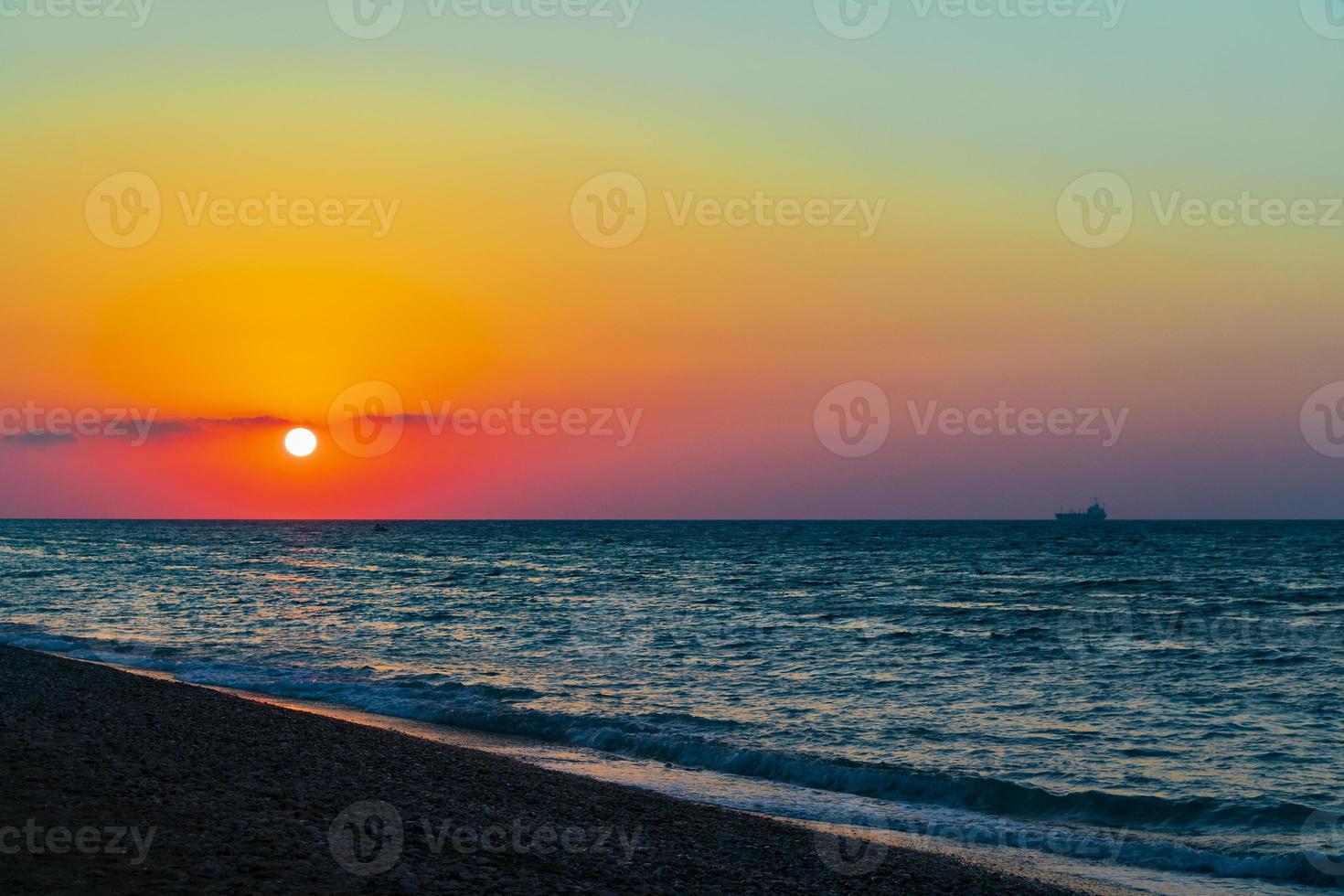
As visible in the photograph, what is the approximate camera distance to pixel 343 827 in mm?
11180

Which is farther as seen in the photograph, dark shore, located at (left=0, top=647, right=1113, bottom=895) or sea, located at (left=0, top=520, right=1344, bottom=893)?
sea, located at (left=0, top=520, right=1344, bottom=893)

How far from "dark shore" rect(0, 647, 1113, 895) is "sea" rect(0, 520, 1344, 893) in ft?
9.02

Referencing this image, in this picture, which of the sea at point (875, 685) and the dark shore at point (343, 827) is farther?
the sea at point (875, 685)

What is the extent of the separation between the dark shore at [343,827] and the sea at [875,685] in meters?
2.75

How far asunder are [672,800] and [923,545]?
390 ft

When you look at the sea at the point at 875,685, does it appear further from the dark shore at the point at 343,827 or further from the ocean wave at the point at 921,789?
the dark shore at the point at 343,827

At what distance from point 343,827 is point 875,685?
18.9 metres

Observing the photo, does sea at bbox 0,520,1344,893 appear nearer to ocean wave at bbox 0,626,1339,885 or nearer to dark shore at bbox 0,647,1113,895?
ocean wave at bbox 0,626,1339,885

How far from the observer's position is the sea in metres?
16.1

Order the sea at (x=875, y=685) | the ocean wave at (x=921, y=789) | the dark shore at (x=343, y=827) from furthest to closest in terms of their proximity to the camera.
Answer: the sea at (x=875, y=685) → the ocean wave at (x=921, y=789) → the dark shore at (x=343, y=827)

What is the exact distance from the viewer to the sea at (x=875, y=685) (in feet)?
52.9

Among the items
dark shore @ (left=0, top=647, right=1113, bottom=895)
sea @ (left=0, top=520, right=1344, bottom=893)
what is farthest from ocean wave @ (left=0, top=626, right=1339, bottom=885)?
dark shore @ (left=0, top=647, right=1113, bottom=895)

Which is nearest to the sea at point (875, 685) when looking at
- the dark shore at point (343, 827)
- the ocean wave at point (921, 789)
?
the ocean wave at point (921, 789)

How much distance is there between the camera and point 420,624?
4209cm
